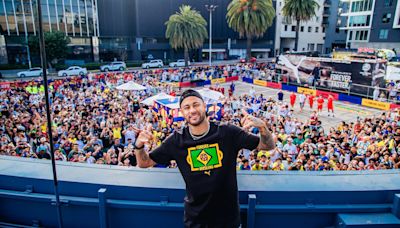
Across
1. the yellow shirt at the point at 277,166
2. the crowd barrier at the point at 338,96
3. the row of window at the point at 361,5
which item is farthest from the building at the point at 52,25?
the row of window at the point at 361,5

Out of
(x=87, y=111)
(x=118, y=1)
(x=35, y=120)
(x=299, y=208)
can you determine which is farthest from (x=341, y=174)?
(x=118, y=1)

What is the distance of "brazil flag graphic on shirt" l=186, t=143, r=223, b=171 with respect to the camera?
233 cm

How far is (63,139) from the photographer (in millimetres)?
9688

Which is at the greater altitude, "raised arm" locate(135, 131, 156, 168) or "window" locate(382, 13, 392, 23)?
"window" locate(382, 13, 392, 23)

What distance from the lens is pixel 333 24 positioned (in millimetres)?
75875

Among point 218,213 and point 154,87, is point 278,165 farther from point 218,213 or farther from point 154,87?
point 154,87

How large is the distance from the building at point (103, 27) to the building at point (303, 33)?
15.4 meters

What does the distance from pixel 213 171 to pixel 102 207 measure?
1.24 meters

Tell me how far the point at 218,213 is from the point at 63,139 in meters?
8.64

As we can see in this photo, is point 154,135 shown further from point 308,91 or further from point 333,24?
point 333,24

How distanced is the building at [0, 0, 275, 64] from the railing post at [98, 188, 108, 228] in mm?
46963

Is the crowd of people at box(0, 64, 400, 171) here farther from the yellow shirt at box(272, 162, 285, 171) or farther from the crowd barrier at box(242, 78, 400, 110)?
the crowd barrier at box(242, 78, 400, 110)

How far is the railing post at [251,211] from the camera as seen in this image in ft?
8.98

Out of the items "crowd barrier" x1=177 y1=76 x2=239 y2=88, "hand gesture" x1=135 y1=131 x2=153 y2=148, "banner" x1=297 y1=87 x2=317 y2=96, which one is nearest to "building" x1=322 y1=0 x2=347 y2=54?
"crowd barrier" x1=177 y1=76 x2=239 y2=88
